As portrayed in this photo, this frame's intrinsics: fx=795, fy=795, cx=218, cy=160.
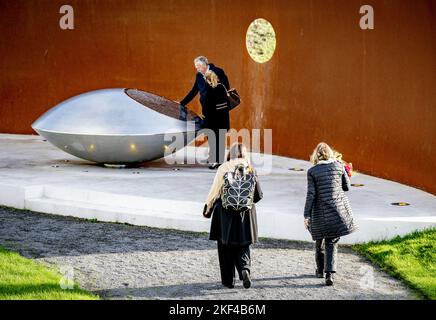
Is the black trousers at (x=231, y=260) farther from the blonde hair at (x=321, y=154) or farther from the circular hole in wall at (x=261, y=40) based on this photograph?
the circular hole in wall at (x=261, y=40)

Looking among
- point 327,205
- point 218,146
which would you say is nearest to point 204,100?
point 218,146

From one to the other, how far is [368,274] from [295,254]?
1.00 meters

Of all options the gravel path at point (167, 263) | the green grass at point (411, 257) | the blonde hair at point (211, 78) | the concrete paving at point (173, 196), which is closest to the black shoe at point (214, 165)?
the concrete paving at point (173, 196)

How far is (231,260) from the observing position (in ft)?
23.2

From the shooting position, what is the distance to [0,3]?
1670 centimetres

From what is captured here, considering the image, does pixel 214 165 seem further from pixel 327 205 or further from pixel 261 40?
pixel 327 205

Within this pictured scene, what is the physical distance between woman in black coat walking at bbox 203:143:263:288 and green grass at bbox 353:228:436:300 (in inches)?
58.3

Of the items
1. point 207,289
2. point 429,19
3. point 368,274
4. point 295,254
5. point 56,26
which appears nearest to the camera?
point 207,289

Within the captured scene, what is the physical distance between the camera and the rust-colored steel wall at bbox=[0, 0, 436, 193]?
1095cm

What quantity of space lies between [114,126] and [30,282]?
4.92 metres

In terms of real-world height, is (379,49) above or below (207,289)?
above

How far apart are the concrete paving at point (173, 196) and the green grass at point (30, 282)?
6.97 feet

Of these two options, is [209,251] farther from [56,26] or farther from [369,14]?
[56,26]
